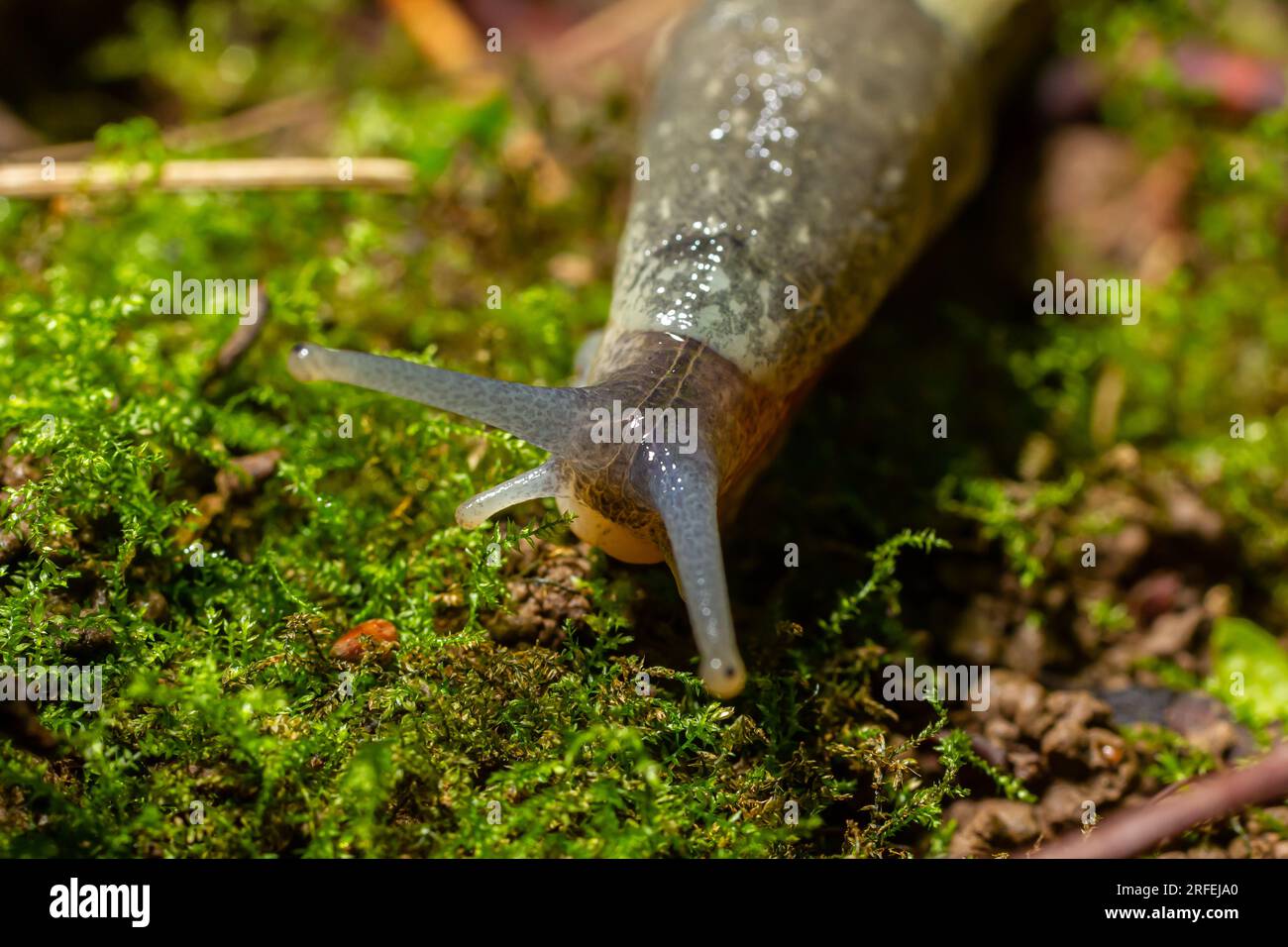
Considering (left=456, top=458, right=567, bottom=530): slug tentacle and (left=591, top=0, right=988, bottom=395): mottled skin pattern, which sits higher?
(left=591, top=0, right=988, bottom=395): mottled skin pattern

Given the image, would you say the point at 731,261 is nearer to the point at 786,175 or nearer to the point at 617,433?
the point at 786,175

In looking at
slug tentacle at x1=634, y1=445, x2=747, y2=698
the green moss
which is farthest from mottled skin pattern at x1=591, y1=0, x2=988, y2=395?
the green moss

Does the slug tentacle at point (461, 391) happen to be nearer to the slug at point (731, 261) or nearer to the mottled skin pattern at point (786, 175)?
the slug at point (731, 261)

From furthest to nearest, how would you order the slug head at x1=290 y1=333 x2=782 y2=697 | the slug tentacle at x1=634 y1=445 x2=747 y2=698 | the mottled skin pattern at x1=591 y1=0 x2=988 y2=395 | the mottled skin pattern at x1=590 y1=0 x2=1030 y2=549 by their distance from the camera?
the mottled skin pattern at x1=591 y1=0 x2=988 y2=395 < the mottled skin pattern at x1=590 y1=0 x2=1030 y2=549 < the slug head at x1=290 y1=333 x2=782 y2=697 < the slug tentacle at x1=634 y1=445 x2=747 y2=698

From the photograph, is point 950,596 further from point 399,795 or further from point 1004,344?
point 399,795

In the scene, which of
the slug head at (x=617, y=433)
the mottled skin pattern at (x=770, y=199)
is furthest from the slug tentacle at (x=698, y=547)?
the mottled skin pattern at (x=770, y=199)

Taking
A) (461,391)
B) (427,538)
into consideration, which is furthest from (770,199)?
(427,538)

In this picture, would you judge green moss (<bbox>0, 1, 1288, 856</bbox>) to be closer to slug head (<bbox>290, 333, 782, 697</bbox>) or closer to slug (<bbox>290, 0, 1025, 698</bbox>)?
slug head (<bbox>290, 333, 782, 697</bbox>)
